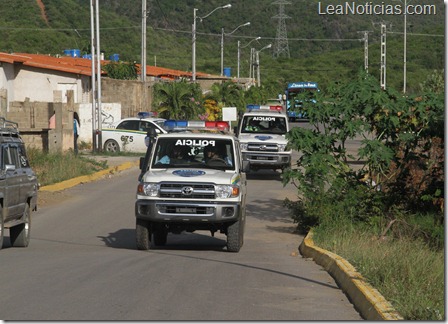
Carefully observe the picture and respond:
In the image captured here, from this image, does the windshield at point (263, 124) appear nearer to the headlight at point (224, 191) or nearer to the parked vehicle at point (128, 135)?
the parked vehicle at point (128, 135)

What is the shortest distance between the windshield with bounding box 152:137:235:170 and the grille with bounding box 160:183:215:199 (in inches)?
32.1

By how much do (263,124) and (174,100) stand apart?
1916cm

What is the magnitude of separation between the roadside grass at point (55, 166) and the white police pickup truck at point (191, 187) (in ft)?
38.7

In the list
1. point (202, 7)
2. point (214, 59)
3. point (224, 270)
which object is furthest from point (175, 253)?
point (202, 7)

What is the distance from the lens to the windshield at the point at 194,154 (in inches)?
651

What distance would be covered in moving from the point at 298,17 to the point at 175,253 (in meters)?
151

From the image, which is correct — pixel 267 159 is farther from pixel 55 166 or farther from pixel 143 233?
pixel 143 233

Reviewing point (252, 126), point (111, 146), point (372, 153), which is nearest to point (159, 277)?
point (372, 153)

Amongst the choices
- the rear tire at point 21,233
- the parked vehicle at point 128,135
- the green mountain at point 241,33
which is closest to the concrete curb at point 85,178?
the parked vehicle at point 128,135

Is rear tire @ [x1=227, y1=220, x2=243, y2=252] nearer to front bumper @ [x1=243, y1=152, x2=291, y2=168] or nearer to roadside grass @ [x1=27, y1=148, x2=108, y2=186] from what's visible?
roadside grass @ [x1=27, y1=148, x2=108, y2=186]

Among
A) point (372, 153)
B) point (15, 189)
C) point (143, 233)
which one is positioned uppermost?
point (372, 153)

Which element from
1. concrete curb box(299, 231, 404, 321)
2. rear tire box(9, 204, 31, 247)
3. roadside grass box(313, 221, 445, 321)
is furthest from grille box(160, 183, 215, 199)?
rear tire box(9, 204, 31, 247)

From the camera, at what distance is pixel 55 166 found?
3003cm

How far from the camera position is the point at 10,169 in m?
15.7
